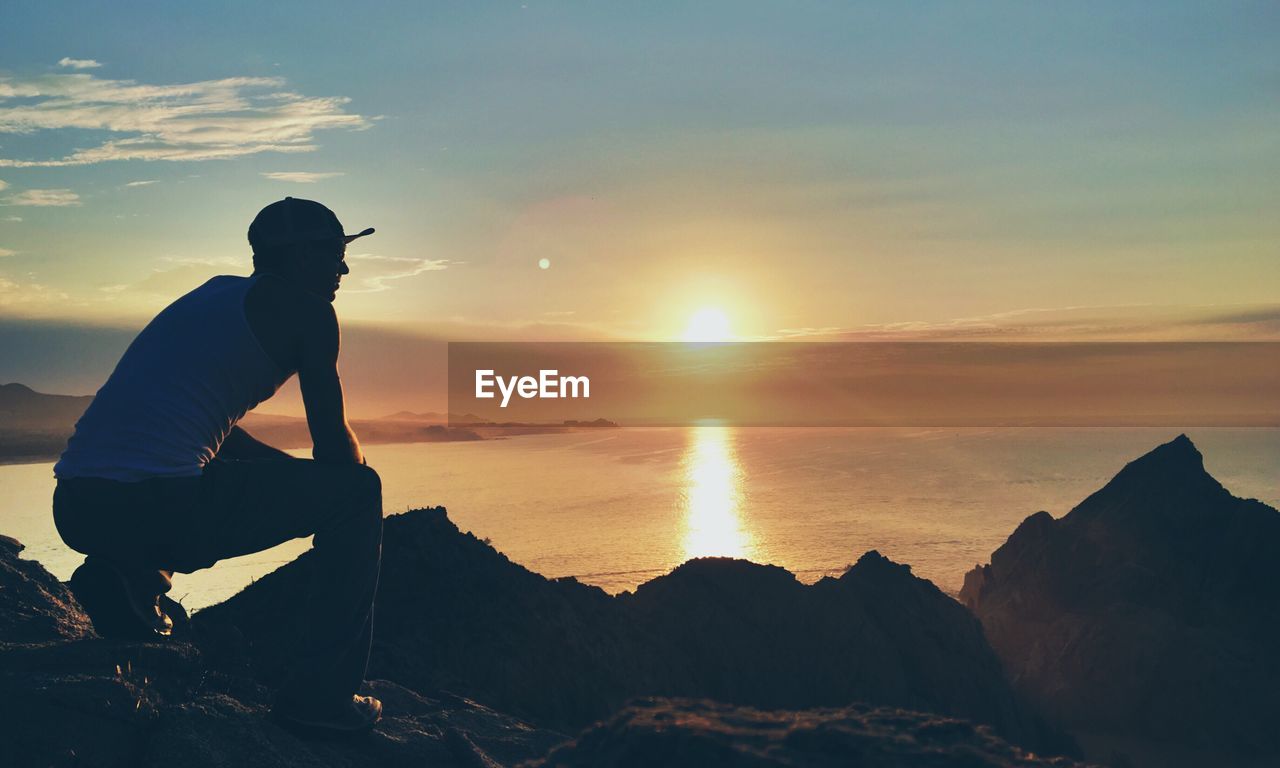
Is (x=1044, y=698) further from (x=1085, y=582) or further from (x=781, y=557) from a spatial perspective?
(x=781, y=557)

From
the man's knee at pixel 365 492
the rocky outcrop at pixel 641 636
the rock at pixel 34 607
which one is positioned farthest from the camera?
the rocky outcrop at pixel 641 636

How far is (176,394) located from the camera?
5141 millimetres

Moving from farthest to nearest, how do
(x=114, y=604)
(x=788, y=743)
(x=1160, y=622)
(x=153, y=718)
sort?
(x=1160, y=622), (x=114, y=604), (x=153, y=718), (x=788, y=743)

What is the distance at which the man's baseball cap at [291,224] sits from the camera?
18.4ft

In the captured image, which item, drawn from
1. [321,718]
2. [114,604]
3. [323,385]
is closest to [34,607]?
[114,604]

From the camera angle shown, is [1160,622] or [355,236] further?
[1160,622]

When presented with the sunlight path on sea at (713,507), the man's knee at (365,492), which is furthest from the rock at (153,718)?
the sunlight path on sea at (713,507)

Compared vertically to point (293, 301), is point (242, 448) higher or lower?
lower

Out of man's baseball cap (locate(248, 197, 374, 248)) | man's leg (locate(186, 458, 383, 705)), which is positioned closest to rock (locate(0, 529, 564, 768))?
man's leg (locate(186, 458, 383, 705))

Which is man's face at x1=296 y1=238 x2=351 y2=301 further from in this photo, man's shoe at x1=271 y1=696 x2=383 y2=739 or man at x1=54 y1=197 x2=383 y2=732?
man's shoe at x1=271 y1=696 x2=383 y2=739

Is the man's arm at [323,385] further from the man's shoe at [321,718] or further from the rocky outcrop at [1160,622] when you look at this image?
the rocky outcrop at [1160,622]

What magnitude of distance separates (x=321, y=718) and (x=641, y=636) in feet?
20.0

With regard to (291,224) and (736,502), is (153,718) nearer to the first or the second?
(291,224)

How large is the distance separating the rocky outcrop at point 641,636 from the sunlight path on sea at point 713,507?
5213 millimetres
